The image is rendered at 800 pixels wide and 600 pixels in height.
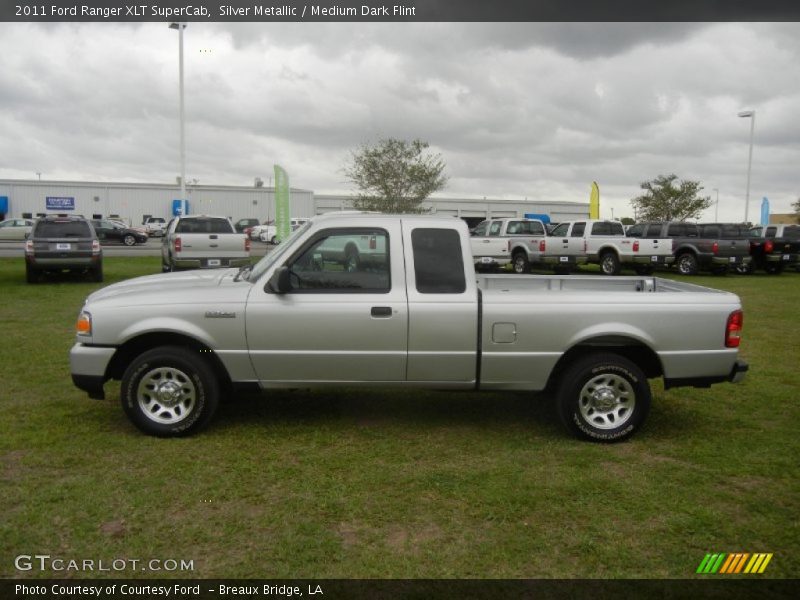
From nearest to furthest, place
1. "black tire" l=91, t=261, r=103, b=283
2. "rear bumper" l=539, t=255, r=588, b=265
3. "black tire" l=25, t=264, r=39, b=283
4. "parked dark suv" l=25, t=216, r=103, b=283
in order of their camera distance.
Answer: "parked dark suv" l=25, t=216, r=103, b=283, "black tire" l=25, t=264, r=39, b=283, "black tire" l=91, t=261, r=103, b=283, "rear bumper" l=539, t=255, r=588, b=265

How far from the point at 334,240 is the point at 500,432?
2.10m

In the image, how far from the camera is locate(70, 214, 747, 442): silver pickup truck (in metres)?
5.50

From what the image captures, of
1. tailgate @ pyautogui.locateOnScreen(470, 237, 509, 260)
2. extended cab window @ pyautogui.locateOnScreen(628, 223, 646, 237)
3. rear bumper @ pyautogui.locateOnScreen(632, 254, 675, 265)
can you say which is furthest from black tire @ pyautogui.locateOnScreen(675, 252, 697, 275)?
tailgate @ pyautogui.locateOnScreen(470, 237, 509, 260)

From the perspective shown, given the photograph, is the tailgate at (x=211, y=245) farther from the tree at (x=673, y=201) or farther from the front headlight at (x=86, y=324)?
the tree at (x=673, y=201)

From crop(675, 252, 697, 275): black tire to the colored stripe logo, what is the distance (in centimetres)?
2112

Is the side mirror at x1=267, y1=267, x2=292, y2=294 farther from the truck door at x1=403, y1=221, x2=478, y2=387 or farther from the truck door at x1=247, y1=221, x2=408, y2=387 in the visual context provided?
the truck door at x1=403, y1=221, x2=478, y2=387

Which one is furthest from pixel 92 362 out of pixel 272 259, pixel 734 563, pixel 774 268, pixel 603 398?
pixel 774 268

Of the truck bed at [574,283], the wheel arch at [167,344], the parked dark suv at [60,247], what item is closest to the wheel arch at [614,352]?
the truck bed at [574,283]

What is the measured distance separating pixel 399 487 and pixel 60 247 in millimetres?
15056

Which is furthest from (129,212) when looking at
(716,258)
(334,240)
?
(334,240)

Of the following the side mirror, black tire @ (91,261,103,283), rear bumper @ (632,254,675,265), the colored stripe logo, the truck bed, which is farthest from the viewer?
rear bumper @ (632,254,675,265)

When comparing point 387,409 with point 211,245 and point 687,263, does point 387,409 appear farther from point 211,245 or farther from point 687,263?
point 687,263

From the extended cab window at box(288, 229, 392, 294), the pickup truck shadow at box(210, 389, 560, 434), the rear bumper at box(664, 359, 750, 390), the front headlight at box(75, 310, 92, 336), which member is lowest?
the pickup truck shadow at box(210, 389, 560, 434)
